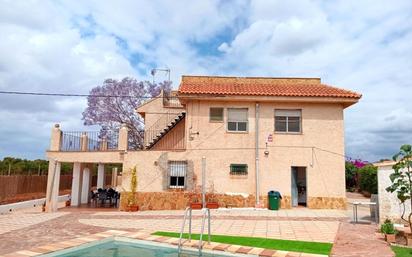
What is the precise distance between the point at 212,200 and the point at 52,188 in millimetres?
9249

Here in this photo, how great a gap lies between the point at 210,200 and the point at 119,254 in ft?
33.5

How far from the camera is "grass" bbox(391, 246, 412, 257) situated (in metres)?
9.23

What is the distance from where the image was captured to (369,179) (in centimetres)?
2541

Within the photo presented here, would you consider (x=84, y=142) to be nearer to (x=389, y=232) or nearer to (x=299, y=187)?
(x=299, y=187)

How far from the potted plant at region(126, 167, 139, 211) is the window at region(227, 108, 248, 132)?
616 cm

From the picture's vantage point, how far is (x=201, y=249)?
1013 cm

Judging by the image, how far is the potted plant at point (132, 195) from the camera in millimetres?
19531

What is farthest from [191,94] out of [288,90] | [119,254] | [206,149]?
[119,254]

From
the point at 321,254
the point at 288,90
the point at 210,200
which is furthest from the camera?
the point at 288,90

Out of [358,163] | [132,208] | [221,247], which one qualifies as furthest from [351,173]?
[221,247]

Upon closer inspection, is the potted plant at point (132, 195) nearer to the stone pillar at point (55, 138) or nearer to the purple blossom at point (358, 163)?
the stone pillar at point (55, 138)

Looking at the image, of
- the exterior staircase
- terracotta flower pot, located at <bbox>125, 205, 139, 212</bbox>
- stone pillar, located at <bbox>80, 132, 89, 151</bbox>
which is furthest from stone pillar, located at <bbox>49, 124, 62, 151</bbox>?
terracotta flower pot, located at <bbox>125, 205, 139, 212</bbox>

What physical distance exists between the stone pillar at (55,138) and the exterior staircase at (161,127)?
5.26m

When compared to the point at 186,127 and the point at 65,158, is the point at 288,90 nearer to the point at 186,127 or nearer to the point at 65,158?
the point at 186,127
